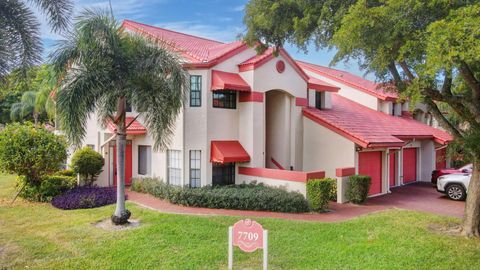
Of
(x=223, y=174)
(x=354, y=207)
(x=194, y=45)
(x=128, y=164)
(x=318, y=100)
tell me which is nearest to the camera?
(x=354, y=207)

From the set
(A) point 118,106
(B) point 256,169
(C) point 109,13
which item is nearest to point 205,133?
(B) point 256,169

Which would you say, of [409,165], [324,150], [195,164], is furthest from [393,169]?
[195,164]

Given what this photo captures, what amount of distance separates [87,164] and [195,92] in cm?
669

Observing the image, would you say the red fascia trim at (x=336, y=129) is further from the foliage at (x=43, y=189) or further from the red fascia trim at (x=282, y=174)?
the foliage at (x=43, y=189)

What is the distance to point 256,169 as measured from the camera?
16.0 m

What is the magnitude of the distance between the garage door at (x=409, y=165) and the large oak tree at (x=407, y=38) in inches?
456

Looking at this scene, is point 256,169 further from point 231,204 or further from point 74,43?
point 74,43

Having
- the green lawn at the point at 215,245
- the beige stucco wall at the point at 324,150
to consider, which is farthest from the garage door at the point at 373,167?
the green lawn at the point at 215,245

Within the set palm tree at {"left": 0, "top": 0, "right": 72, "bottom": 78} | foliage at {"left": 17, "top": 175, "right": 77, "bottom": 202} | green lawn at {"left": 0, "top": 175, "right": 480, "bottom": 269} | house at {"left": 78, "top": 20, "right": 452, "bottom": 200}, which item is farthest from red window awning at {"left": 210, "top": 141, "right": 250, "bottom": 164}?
palm tree at {"left": 0, "top": 0, "right": 72, "bottom": 78}

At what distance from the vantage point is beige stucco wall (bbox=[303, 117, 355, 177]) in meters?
16.9

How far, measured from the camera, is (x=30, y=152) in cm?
1452

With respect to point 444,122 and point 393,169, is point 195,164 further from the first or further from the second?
point 393,169

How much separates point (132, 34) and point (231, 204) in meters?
7.33

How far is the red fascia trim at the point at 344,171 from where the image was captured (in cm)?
1549
